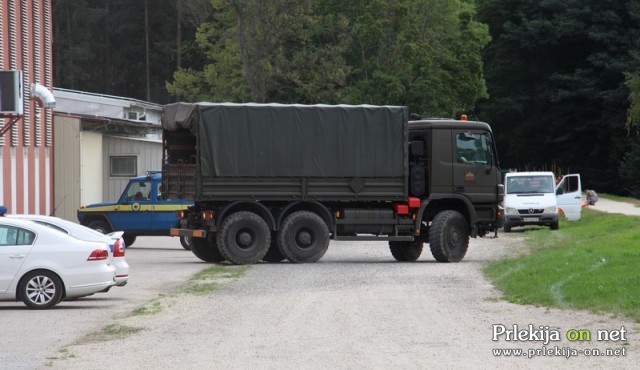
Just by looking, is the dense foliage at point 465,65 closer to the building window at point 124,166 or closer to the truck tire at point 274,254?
the building window at point 124,166

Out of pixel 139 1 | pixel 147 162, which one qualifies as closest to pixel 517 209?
pixel 147 162

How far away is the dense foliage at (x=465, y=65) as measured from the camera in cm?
7100

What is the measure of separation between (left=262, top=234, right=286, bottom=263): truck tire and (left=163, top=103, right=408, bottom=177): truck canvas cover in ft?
5.58

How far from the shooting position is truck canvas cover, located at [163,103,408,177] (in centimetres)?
2964

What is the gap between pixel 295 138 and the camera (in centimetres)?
3003

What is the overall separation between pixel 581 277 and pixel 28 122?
30.3 metres

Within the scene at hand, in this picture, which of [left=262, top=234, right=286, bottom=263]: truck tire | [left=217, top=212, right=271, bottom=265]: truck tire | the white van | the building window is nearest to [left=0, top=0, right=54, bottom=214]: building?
the building window

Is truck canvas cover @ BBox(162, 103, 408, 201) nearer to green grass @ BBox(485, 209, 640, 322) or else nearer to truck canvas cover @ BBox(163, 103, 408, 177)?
truck canvas cover @ BBox(163, 103, 408, 177)

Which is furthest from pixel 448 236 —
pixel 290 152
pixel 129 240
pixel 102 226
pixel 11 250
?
pixel 11 250

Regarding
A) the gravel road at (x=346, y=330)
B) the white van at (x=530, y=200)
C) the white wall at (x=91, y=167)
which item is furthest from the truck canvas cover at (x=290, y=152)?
the white wall at (x=91, y=167)

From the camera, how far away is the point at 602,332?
15078 mm

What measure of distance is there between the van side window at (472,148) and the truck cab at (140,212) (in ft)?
29.0

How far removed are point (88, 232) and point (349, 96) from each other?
50943 mm

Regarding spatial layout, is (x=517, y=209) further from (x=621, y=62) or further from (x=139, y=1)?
(x=139, y=1)
